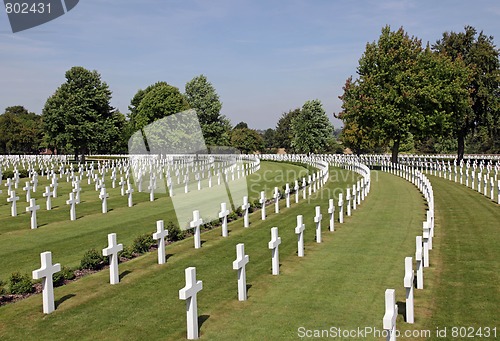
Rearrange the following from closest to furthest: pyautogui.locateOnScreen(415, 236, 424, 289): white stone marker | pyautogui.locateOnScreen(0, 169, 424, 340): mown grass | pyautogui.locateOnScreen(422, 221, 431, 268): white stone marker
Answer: pyautogui.locateOnScreen(0, 169, 424, 340): mown grass
pyautogui.locateOnScreen(415, 236, 424, 289): white stone marker
pyautogui.locateOnScreen(422, 221, 431, 268): white stone marker

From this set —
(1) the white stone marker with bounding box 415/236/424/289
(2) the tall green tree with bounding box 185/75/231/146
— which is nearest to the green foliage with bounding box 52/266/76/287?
(1) the white stone marker with bounding box 415/236/424/289

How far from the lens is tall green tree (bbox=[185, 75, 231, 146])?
274 feet

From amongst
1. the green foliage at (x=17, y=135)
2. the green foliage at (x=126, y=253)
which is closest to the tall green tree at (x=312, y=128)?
the green foliage at (x=17, y=135)

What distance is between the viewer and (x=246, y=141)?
12850 cm

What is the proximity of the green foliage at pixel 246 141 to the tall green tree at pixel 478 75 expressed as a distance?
2530 inches

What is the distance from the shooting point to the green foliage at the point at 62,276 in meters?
10.9

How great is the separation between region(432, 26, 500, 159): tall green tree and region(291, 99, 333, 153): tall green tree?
29.2 m

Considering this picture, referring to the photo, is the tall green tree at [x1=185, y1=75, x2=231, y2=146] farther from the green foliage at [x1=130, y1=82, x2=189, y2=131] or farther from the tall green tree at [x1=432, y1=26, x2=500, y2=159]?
the tall green tree at [x1=432, y1=26, x2=500, y2=159]

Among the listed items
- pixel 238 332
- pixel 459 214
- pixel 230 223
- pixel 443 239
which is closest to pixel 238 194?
pixel 230 223

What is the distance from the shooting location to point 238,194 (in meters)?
30.6

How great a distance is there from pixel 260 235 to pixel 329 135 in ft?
278

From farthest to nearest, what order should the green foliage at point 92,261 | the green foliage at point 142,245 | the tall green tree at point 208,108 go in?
the tall green tree at point 208,108
the green foliage at point 142,245
the green foliage at point 92,261

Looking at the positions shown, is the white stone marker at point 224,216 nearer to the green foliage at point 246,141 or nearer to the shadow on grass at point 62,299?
the shadow on grass at point 62,299

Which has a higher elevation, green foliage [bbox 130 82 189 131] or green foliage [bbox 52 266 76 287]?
green foliage [bbox 130 82 189 131]
